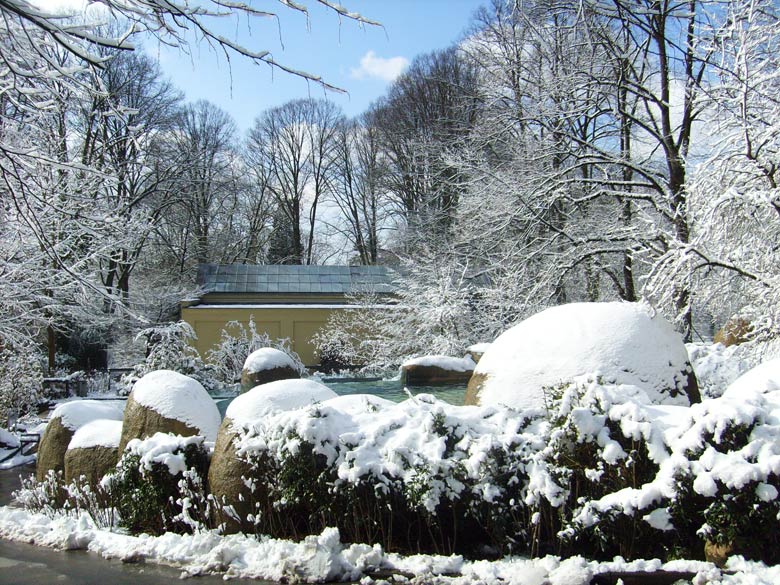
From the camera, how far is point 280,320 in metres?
21.3

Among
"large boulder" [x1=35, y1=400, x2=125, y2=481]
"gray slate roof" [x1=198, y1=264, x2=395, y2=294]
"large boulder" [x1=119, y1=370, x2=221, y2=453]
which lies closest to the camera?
"large boulder" [x1=119, y1=370, x2=221, y2=453]

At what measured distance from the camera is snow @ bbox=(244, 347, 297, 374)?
13266 mm

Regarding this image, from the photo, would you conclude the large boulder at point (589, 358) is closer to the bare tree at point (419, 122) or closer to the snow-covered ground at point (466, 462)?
the snow-covered ground at point (466, 462)

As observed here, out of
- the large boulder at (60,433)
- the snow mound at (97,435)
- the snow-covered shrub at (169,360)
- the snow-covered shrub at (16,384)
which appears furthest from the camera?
the snow-covered shrub at (169,360)

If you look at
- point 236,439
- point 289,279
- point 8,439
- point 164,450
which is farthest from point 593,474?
point 289,279

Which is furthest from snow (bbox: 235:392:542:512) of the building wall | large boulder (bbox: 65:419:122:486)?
the building wall

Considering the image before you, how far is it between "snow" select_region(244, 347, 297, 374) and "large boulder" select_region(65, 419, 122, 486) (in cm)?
671

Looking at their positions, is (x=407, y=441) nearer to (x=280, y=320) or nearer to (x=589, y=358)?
(x=589, y=358)

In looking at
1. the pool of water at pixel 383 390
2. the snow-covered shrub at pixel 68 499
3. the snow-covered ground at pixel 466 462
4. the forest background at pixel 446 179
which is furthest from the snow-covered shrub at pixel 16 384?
the snow-covered ground at pixel 466 462

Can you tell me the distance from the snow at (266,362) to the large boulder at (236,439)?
25.3 feet

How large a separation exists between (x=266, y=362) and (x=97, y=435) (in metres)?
7.04

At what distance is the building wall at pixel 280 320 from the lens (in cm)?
2038

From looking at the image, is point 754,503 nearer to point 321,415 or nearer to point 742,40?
point 321,415

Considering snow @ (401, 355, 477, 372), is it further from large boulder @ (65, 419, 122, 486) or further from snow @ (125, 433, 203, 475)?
snow @ (125, 433, 203, 475)
